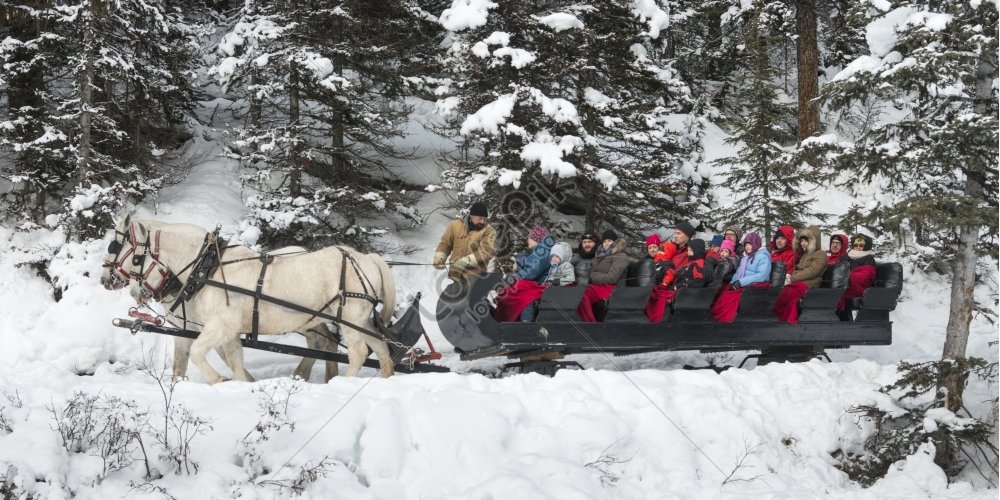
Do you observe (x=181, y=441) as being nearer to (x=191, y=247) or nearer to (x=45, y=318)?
(x=191, y=247)

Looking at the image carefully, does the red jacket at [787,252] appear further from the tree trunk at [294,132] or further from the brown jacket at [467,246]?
the tree trunk at [294,132]

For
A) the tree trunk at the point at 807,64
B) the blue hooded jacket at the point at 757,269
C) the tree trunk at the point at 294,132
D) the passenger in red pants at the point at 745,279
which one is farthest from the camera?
the tree trunk at the point at 807,64

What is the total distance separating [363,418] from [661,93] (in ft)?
33.3

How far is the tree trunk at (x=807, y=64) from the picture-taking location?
1672 centimetres

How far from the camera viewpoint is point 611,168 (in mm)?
12508

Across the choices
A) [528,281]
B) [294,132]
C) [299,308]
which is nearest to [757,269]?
[528,281]

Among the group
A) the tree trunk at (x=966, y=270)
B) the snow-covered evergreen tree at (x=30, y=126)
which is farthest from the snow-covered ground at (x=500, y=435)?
the snow-covered evergreen tree at (x=30, y=126)

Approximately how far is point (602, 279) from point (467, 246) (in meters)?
1.50

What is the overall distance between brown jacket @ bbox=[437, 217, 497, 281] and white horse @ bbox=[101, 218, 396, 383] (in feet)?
2.49

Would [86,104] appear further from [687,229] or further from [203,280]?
[687,229]

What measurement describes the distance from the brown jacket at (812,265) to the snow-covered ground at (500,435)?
1.22 m

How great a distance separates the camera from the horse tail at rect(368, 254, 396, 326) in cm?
774

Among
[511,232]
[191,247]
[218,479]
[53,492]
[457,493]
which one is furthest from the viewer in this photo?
[511,232]

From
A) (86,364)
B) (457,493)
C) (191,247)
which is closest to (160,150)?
(86,364)
